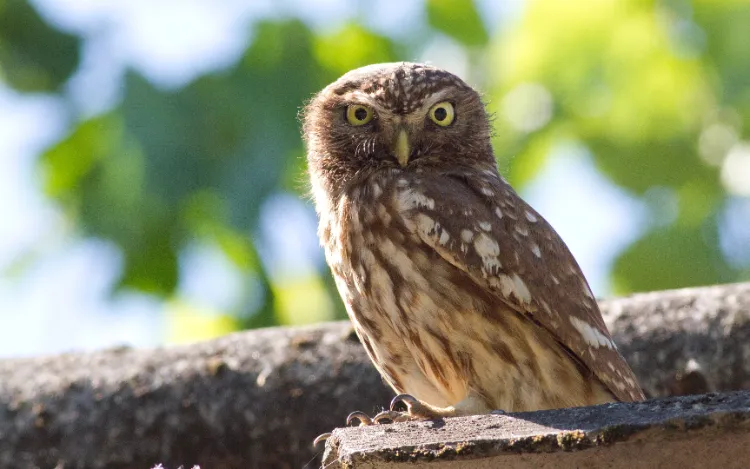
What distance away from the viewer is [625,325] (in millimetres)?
4254

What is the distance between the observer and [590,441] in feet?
6.62

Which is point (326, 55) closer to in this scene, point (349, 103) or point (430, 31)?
point (430, 31)

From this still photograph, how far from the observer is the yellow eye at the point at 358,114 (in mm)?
4145

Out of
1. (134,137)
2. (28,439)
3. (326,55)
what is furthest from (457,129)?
(326,55)

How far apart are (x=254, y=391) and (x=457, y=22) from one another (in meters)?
4.21

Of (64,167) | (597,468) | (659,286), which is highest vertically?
(64,167)

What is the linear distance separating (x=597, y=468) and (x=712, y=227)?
4853 mm

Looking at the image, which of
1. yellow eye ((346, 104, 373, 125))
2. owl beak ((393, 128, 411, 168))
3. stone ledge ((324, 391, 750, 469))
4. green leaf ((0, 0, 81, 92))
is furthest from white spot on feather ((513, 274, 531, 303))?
green leaf ((0, 0, 81, 92))

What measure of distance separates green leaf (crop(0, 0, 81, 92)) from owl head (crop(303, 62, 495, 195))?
322cm

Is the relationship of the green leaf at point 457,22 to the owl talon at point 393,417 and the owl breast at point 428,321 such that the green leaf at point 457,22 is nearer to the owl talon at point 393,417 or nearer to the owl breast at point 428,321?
the owl breast at point 428,321

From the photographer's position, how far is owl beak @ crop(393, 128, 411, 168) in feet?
13.0

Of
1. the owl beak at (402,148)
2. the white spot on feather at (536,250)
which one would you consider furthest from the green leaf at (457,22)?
the white spot on feather at (536,250)

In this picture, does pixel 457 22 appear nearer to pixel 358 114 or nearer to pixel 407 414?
pixel 358 114

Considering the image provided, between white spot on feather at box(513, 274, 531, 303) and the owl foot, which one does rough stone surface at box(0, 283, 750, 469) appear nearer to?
white spot on feather at box(513, 274, 531, 303)
